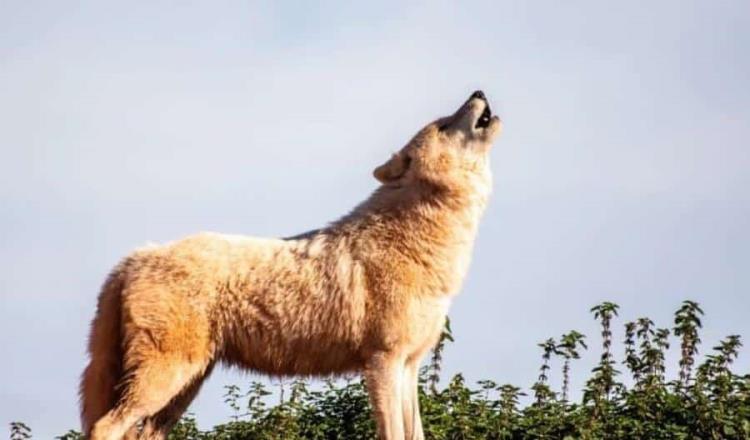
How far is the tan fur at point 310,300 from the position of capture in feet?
44.1

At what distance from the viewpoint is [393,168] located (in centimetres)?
1410

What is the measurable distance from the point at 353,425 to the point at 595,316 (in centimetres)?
225

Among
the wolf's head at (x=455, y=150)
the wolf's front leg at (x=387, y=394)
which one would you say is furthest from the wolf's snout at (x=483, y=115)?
the wolf's front leg at (x=387, y=394)

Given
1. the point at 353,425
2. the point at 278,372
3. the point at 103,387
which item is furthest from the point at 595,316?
the point at 103,387

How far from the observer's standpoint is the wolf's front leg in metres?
13.4

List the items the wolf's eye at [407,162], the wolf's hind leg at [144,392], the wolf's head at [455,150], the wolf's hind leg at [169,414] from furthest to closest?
the wolf's eye at [407,162] → the wolf's head at [455,150] → the wolf's hind leg at [169,414] → the wolf's hind leg at [144,392]

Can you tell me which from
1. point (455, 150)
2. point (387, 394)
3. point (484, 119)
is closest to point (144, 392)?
point (387, 394)

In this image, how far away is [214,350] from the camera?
1361 cm

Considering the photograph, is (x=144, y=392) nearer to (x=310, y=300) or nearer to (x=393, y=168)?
(x=310, y=300)

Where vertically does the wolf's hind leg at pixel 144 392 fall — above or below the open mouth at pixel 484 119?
below

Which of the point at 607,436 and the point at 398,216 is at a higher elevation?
the point at 398,216

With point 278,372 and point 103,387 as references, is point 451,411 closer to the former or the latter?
point 278,372

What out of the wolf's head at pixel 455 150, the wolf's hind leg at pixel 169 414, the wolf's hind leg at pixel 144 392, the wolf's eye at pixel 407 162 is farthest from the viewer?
the wolf's eye at pixel 407 162

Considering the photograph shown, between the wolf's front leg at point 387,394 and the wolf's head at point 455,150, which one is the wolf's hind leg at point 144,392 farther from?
the wolf's head at point 455,150
